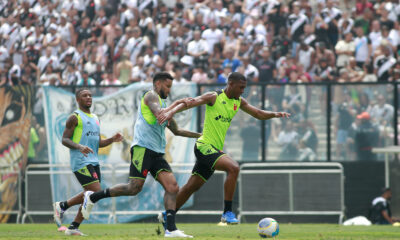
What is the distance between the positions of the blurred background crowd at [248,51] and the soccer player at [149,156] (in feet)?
29.4

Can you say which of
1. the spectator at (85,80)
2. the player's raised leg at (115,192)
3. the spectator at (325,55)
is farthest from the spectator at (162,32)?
the player's raised leg at (115,192)

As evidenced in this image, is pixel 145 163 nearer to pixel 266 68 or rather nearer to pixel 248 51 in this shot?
pixel 266 68

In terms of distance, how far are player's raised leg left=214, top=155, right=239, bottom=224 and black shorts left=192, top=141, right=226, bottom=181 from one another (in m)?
0.10

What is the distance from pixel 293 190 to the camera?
19766 millimetres

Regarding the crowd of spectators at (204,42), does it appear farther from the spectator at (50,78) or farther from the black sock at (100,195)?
the black sock at (100,195)

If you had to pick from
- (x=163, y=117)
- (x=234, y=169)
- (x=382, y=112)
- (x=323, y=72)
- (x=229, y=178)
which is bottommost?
(x=229, y=178)

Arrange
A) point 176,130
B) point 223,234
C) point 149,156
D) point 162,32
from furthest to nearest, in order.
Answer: point 162,32 < point 223,234 < point 176,130 < point 149,156

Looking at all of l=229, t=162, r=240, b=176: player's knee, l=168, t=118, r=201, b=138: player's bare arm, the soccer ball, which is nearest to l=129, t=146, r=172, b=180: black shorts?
l=168, t=118, r=201, b=138: player's bare arm

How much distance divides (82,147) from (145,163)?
4.97 ft

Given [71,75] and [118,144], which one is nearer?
[118,144]

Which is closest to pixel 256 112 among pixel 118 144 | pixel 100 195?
pixel 100 195

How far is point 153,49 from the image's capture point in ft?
79.7

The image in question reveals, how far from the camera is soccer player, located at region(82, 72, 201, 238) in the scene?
1148 cm

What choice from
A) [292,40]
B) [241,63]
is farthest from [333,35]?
[241,63]
